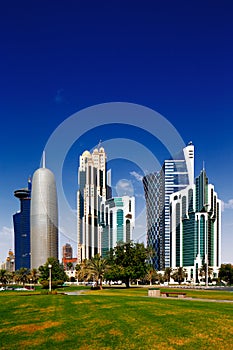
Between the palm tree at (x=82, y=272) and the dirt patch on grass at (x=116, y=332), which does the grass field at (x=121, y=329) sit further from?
the palm tree at (x=82, y=272)

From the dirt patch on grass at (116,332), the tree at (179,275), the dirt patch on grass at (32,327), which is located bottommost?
the tree at (179,275)

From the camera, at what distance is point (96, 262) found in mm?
89375

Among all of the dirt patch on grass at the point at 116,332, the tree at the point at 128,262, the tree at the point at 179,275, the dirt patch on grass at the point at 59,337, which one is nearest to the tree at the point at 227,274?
the tree at the point at 179,275

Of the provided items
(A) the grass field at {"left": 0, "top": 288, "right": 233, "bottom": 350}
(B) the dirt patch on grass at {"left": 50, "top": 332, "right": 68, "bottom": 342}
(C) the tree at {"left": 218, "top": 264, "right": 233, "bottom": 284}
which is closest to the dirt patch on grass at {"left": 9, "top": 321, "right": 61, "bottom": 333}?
(A) the grass field at {"left": 0, "top": 288, "right": 233, "bottom": 350}

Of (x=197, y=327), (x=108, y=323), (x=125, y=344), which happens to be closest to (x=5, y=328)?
(x=108, y=323)

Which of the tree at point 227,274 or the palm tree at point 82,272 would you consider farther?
the tree at point 227,274

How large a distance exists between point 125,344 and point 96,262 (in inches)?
2905

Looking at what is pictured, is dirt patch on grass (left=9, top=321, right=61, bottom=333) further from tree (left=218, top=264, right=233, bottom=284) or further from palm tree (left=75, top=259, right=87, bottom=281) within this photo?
tree (left=218, top=264, right=233, bottom=284)

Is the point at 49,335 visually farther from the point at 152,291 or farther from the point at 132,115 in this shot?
the point at 132,115

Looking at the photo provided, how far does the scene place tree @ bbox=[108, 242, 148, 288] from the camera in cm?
8506

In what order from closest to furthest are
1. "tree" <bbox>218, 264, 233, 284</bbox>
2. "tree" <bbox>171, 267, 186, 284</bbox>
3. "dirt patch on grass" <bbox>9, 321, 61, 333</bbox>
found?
"dirt patch on grass" <bbox>9, 321, 61, 333</bbox> → "tree" <bbox>218, 264, 233, 284</bbox> → "tree" <bbox>171, 267, 186, 284</bbox>

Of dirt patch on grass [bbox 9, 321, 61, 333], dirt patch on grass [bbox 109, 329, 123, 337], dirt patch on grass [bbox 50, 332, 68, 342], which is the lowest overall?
dirt patch on grass [bbox 9, 321, 61, 333]

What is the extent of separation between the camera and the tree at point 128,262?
85.1 meters

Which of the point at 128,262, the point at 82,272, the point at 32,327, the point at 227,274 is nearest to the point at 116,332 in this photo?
the point at 32,327
